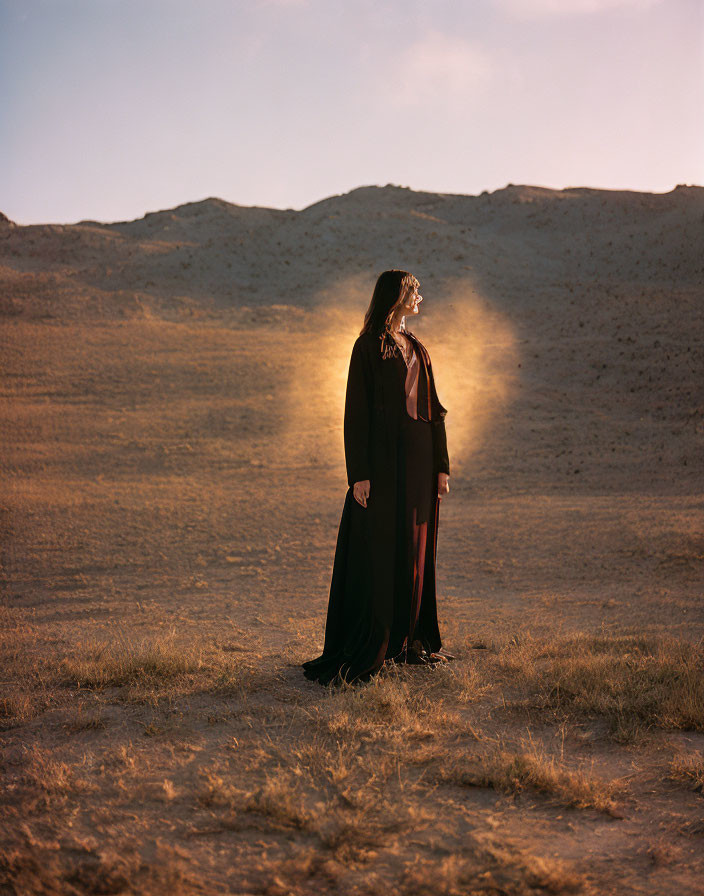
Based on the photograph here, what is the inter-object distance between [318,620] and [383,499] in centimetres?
274

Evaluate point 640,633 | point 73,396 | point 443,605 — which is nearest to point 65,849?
point 640,633

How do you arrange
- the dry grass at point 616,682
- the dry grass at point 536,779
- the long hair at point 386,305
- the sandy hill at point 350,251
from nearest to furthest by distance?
the dry grass at point 536,779
the dry grass at point 616,682
the long hair at point 386,305
the sandy hill at point 350,251

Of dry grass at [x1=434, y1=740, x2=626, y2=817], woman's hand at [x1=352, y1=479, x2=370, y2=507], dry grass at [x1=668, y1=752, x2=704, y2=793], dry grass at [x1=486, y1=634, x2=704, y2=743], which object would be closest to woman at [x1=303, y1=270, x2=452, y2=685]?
woman's hand at [x1=352, y1=479, x2=370, y2=507]

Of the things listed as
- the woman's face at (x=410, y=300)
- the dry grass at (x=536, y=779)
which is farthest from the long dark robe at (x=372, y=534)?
the dry grass at (x=536, y=779)

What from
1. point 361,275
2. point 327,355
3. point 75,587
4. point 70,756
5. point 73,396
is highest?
point 361,275

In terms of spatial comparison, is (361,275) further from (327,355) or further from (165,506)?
(165,506)

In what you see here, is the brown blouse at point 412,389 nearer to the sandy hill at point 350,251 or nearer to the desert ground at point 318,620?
the desert ground at point 318,620

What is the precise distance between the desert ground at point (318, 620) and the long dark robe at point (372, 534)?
0.26 m

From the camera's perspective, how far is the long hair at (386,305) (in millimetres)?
4391

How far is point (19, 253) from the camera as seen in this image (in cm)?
4041

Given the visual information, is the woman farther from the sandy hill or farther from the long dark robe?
the sandy hill

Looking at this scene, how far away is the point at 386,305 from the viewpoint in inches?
173

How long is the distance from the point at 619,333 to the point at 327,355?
10.6m

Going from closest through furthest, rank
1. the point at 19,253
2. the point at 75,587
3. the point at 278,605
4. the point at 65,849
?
the point at 65,849
the point at 278,605
the point at 75,587
the point at 19,253
